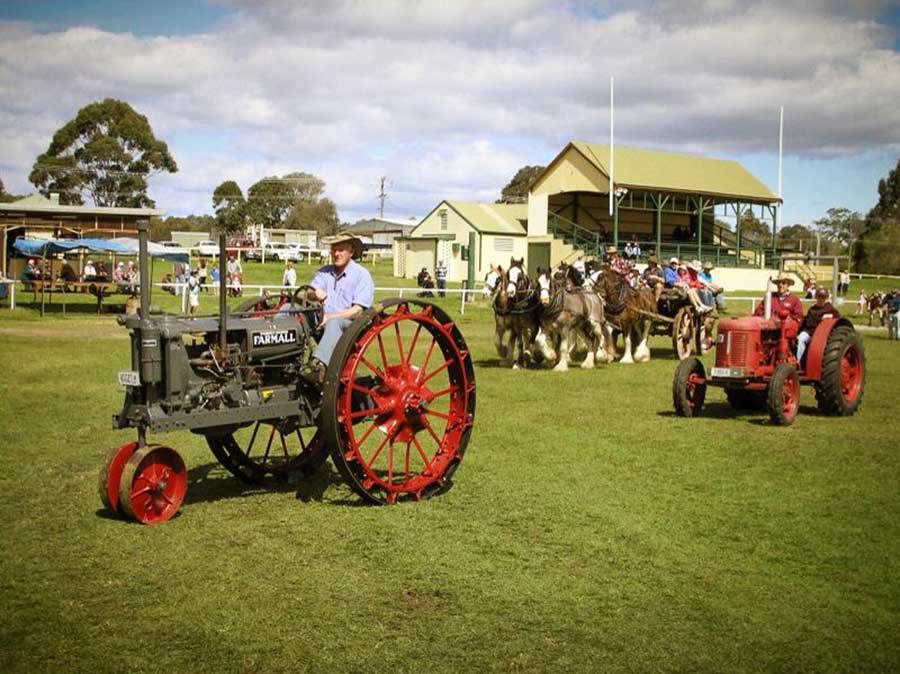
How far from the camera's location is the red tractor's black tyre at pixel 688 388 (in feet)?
39.2

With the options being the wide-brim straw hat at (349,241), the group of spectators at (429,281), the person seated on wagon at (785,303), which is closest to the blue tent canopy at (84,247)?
the group of spectators at (429,281)

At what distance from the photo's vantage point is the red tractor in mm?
11508

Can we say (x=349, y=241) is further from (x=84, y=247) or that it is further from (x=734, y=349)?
(x=84, y=247)

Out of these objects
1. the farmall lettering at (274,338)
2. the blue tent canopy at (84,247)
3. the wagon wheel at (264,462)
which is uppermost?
the blue tent canopy at (84,247)

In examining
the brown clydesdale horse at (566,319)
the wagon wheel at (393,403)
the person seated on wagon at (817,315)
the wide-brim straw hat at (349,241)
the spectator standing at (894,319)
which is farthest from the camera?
the spectator standing at (894,319)

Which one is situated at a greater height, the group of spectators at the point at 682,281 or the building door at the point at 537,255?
the building door at the point at 537,255

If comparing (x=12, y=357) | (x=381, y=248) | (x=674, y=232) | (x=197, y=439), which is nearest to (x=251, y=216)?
(x=381, y=248)

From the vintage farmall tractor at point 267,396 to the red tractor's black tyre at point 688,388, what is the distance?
4859 mm

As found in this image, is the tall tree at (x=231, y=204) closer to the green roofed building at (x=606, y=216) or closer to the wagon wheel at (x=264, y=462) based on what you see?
the green roofed building at (x=606, y=216)

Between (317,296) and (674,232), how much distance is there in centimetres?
4175

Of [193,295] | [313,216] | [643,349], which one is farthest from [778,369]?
[313,216]

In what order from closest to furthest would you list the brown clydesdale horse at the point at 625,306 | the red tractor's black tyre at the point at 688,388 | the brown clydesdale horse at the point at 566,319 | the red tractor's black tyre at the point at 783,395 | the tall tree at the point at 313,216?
the red tractor's black tyre at the point at 783,395 → the red tractor's black tyre at the point at 688,388 → the brown clydesdale horse at the point at 566,319 → the brown clydesdale horse at the point at 625,306 → the tall tree at the point at 313,216

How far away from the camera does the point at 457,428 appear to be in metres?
7.93

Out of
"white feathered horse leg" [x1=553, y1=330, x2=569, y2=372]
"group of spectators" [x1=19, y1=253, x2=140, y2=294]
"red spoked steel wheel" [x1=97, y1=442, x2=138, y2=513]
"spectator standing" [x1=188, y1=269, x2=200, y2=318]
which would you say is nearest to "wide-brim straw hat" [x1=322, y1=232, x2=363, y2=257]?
"red spoked steel wheel" [x1=97, y1=442, x2=138, y2=513]
